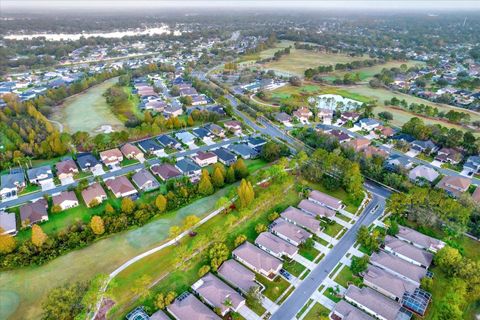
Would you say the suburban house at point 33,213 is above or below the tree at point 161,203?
below

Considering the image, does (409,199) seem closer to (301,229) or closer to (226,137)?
(301,229)

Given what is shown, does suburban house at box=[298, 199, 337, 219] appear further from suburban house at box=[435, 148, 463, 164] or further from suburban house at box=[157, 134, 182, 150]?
suburban house at box=[435, 148, 463, 164]

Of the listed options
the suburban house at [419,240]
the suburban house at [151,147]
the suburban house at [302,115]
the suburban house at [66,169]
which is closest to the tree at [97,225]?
the suburban house at [66,169]

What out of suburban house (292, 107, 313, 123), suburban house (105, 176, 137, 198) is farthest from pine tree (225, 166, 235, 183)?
suburban house (292, 107, 313, 123)

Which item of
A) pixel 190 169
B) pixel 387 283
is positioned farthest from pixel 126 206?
pixel 387 283

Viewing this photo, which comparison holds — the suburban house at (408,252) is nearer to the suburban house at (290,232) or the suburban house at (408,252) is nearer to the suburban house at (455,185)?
the suburban house at (290,232)

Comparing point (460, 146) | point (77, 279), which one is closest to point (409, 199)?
point (460, 146)
